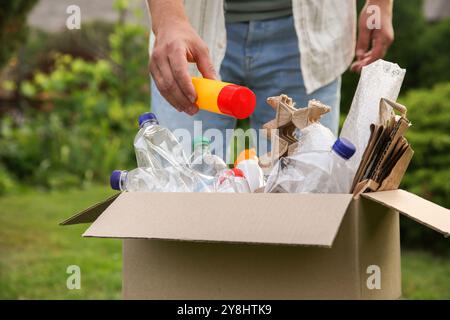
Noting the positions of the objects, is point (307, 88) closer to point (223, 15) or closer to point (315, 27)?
point (315, 27)

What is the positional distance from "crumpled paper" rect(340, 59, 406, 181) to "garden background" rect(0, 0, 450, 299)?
88.5 inches

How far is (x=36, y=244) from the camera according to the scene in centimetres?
473

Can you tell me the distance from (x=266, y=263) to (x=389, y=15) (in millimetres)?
1076

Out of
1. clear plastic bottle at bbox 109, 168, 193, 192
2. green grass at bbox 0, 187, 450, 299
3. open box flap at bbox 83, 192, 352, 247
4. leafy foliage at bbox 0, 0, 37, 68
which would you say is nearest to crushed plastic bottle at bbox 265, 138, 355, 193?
open box flap at bbox 83, 192, 352, 247

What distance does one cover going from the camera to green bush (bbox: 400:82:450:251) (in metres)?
4.27

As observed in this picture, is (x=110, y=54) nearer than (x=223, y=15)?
No

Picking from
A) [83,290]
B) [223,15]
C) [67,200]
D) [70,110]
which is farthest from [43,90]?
[223,15]

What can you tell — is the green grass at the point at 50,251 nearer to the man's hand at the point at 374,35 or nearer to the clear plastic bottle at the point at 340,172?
the man's hand at the point at 374,35

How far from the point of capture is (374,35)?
2.11 metres

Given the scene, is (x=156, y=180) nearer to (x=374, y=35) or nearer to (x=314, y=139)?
(x=314, y=139)

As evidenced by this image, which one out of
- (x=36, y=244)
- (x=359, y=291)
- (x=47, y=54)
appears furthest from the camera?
(x=47, y=54)

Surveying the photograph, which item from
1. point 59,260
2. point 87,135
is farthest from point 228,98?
point 87,135

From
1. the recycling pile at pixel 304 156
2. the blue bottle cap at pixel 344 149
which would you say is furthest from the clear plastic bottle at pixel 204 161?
the blue bottle cap at pixel 344 149

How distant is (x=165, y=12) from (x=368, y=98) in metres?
0.50
